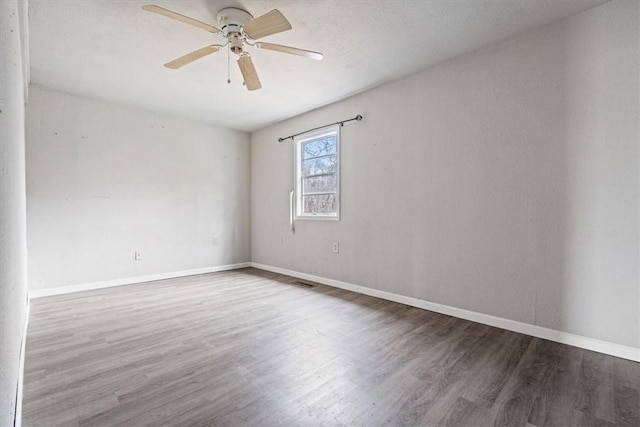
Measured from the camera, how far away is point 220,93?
3.66 m

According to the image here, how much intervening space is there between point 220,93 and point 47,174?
228 cm

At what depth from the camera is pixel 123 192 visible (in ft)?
13.3

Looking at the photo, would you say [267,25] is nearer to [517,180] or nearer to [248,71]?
[248,71]

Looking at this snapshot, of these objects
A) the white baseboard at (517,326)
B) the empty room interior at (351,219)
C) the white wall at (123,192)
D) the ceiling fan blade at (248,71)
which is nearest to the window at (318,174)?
the empty room interior at (351,219)

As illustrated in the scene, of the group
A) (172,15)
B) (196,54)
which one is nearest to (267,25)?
(172,15)

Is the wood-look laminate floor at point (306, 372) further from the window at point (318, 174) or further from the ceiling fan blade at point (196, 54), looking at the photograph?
the ceiling fan blade at point (196, 54)

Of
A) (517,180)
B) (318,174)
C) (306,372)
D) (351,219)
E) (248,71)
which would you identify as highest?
(248,71)

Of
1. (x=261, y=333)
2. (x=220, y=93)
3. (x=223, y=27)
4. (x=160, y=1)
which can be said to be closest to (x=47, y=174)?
(x=220, y=93)

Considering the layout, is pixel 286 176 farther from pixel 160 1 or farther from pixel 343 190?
pixel 160 1

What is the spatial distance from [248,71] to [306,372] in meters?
2.37

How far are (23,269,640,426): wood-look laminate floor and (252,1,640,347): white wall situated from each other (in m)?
0.38

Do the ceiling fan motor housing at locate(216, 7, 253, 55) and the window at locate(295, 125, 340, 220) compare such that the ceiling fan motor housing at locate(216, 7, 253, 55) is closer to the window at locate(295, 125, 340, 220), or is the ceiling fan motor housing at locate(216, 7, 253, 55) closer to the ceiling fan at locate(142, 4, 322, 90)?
the ceiling fan at locate(142, 4, 322, 90)

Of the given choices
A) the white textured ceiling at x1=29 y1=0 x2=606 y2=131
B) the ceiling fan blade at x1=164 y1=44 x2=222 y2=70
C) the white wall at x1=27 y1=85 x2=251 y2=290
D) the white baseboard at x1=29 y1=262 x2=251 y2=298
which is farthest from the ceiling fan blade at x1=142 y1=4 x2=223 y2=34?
the white baseboard at x1=29 y1=262 x2=251 y2=298

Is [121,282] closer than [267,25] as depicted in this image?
No
